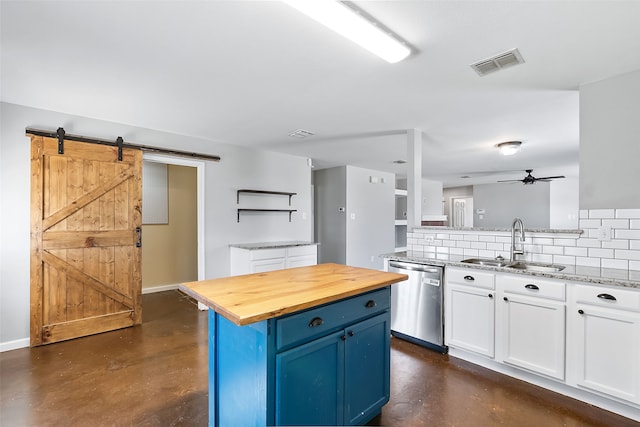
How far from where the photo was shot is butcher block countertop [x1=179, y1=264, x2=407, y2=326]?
128 cm

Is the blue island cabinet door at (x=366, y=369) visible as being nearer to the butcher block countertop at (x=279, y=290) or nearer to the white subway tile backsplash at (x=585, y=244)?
the butcher block countertop at (x=279, y=290)

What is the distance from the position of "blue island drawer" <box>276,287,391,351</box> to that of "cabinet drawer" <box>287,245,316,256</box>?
9.08 feet

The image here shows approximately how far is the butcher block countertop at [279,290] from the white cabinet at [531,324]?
1.08 metres

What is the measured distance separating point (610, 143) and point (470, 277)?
1489mm

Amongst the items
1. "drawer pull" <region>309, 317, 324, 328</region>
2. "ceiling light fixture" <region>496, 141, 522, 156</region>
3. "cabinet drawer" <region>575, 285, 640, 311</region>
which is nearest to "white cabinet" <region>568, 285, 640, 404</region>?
"cabinet drawer" <region>575, 285, 640, 311</region>

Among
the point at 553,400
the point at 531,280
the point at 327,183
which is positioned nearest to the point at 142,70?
the point at 531,280

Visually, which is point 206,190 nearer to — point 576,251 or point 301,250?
point 301,250

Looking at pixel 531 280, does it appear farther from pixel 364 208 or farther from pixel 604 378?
pixel 364 208

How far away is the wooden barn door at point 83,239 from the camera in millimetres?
3027

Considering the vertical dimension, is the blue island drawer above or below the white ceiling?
below

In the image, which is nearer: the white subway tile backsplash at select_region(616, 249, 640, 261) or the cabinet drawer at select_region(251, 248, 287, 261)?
the white subway tile backsplash at select_region(616, 249, 640, 261)

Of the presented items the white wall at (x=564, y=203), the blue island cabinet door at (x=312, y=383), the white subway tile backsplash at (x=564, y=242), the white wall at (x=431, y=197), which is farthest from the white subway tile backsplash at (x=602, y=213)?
the white wall at (x=564, y=203)

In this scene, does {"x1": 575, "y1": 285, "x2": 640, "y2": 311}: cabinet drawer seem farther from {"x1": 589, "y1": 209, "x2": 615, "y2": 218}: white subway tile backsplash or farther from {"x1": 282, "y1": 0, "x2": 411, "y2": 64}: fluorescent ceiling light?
{"x1": 282, "y1": 0, "x2": 411, "y2": 64}: fluorescent ceiling light

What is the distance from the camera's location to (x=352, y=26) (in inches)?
64.3
